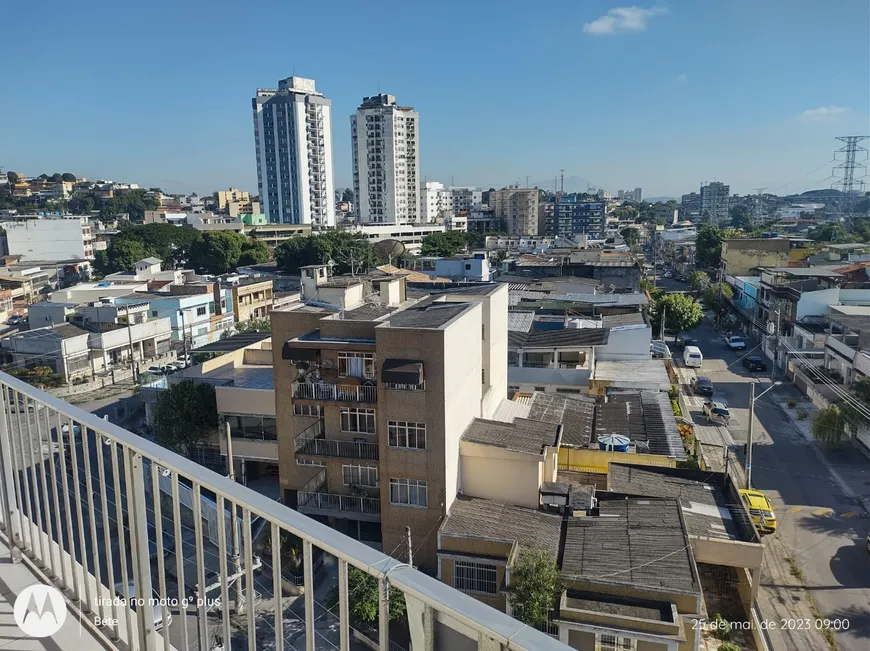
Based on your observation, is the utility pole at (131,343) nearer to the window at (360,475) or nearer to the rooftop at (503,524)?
the window at (360,475)

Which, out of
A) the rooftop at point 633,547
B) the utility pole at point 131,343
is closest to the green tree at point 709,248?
the utility pole at point 131,343

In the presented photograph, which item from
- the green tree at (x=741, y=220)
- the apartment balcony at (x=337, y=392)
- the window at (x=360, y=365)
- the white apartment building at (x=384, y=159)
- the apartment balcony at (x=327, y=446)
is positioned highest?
the white apartment building at (x=384, y=159)

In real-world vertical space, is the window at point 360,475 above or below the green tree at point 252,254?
below

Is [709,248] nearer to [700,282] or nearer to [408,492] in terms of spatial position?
[700,282]

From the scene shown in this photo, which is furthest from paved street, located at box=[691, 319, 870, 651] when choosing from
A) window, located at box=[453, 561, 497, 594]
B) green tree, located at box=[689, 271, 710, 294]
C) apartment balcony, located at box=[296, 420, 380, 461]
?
green tree, located at box=[689, 271, 710, 294]

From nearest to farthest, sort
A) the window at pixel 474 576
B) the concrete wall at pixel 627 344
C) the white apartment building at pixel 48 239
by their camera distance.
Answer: the window at pixel 474 576
the concrete wall at pixel 627 344
the white apartment building at pixel 48 239

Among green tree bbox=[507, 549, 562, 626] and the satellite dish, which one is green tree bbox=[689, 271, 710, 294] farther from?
green tree bbox=[507, 549, 562, 626]
